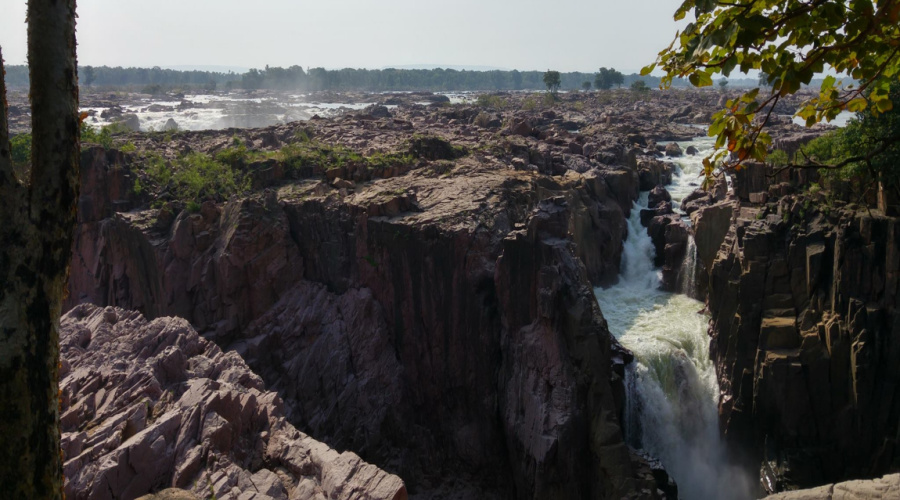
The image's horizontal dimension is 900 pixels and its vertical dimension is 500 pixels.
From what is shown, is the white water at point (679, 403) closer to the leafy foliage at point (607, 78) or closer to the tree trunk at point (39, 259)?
the tree trunk at point (39, 259)

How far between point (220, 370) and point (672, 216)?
77.4 ft

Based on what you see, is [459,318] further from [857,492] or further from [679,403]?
[857,492]

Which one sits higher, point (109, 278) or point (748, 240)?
point (748, 240)

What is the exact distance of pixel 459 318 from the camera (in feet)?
63.6

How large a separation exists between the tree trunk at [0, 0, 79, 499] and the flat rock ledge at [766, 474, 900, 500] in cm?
767

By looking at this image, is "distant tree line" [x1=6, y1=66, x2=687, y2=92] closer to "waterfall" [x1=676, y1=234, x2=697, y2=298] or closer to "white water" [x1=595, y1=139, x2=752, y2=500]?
"waterfall" [x1=676, y1=234, x2=697, y2=298]

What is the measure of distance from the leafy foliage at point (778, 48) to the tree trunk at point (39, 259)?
4851 mm

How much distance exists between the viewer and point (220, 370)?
1214cm

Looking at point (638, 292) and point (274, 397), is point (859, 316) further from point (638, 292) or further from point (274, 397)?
point (274, 397)

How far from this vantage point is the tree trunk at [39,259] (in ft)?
16.2

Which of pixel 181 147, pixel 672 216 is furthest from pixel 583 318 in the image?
pixel 181 147

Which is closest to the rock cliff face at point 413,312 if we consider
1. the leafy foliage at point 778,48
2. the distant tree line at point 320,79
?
the leafy foliage at point 778,48

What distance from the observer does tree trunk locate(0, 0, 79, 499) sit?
194 inches

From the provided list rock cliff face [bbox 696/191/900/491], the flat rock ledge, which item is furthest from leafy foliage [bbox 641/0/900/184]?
rock cliff face [bbox 696/191/900/491]
